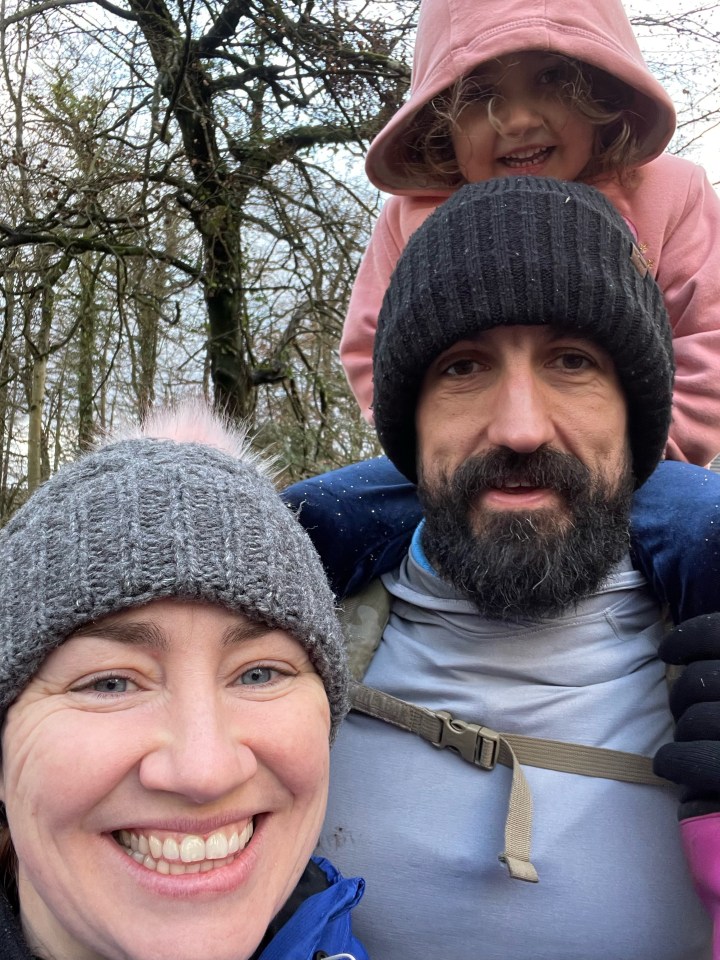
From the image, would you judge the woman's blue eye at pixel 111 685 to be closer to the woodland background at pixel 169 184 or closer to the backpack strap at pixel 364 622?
the backpack strap at pixel 364 622

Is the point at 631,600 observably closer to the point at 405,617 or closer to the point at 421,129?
the point at 405,617

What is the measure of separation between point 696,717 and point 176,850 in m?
0.85

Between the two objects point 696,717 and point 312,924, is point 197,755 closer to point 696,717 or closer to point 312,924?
point 312,924

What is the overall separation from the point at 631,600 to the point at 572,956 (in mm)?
673

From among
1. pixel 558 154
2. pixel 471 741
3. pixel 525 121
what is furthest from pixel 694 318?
pixel 471 741

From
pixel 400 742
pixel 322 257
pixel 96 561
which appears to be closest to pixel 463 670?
pixel 400 742

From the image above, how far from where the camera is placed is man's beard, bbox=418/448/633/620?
1.63 m

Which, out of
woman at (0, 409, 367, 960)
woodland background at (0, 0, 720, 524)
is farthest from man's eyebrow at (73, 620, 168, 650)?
woodland background at (0, 0, 720, 524)

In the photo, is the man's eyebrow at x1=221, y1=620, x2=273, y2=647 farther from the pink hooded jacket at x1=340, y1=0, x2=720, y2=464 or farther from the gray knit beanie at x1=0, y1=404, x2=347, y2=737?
the pink hooded jacket at x1=340, y1=0, x2=720, y2=464

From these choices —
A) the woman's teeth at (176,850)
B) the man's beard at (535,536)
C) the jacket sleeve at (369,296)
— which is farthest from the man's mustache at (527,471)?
the woman's teeth at (176,850)

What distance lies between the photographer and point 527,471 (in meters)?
1.62

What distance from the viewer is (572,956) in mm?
1421

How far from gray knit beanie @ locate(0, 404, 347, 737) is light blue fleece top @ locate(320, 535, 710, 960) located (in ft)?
1.10

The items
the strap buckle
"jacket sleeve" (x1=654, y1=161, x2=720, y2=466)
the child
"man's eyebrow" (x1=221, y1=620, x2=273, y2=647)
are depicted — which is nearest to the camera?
"man's eyebrow" (x1=221, y1=620, x2=273, y2=647)
